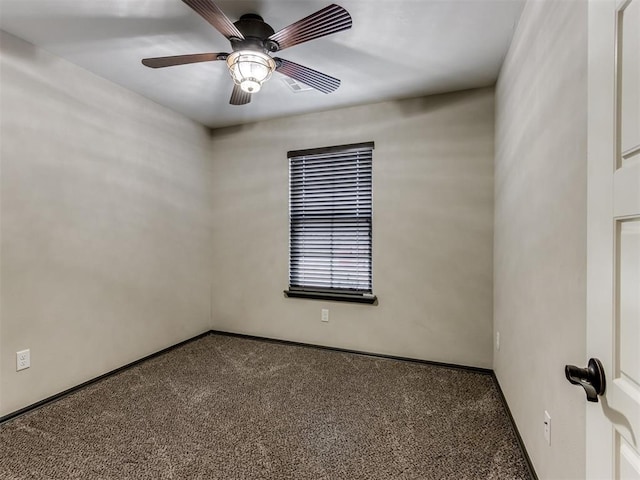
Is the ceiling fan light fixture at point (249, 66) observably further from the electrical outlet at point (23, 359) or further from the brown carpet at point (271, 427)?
the electrical outlet at point (23, 359)

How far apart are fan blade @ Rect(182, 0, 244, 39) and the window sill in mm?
2343

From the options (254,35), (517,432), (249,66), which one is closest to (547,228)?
(517,432)

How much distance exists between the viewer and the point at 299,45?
2.17 meters

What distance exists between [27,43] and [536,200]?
10.8ft

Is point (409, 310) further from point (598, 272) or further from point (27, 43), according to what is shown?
point (27, 43)

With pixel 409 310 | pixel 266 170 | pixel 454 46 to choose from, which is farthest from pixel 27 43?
pixel 409 310

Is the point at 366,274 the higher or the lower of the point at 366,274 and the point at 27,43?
the lower

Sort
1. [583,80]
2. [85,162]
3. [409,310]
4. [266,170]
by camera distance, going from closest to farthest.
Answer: [583,80]
[85,162]
[409,310]
[266,170]

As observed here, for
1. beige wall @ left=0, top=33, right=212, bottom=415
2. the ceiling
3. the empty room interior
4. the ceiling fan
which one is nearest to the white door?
the empty room interior

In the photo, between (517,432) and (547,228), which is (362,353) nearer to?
(517,432)

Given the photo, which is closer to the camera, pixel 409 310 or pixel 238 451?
pixel 238 451

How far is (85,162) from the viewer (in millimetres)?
2492

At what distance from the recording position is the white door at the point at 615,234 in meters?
0.61

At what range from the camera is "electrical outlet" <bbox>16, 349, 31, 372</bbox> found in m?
2.09
